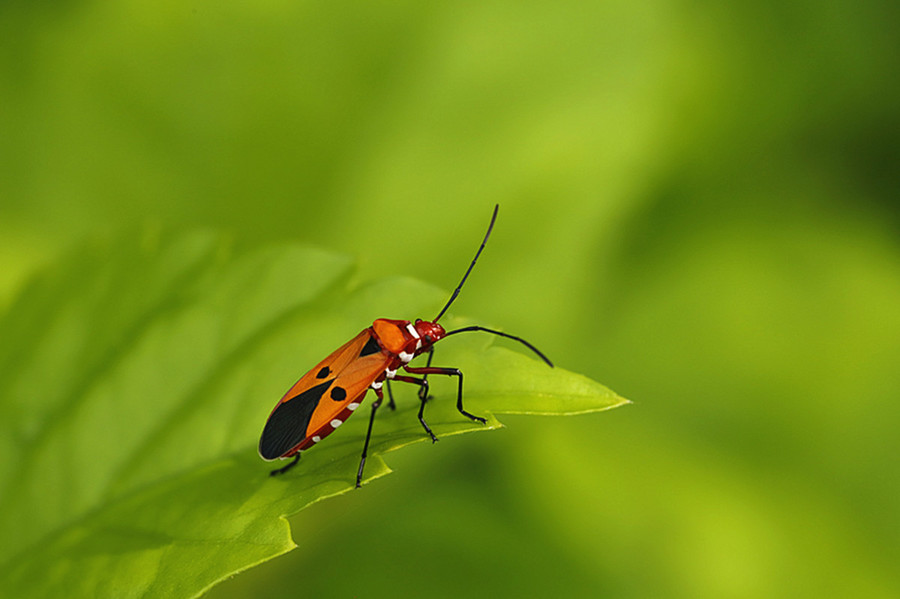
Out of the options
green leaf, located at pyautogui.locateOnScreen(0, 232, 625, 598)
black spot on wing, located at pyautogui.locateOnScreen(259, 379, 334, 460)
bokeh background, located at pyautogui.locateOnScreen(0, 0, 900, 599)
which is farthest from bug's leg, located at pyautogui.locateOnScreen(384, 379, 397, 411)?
bokeh background, located at pyautogui.locateOnScreen(0, 0, 900, 599)

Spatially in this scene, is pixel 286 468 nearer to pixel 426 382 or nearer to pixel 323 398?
pixel 323 398

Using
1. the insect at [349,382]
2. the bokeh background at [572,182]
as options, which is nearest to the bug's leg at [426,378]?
the insect at [349,382]

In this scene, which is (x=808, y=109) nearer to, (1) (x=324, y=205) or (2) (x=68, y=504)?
(1) (x=324, y=205)

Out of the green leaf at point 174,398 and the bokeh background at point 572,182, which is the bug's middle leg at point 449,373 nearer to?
the green leaf at point 174,398

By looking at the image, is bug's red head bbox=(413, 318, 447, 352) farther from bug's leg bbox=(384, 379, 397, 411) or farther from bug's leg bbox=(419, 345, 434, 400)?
bug's leg bbox=(384, 379, 397, 411)

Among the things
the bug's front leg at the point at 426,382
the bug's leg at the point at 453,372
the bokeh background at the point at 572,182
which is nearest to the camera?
the bug's leg at the point at 453,372

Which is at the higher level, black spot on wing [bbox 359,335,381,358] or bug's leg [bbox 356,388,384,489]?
black spot on wing [bbox 359,335,381,358]
